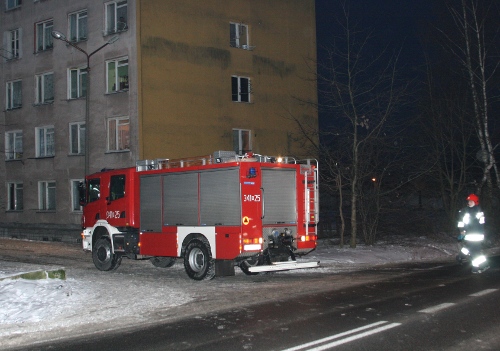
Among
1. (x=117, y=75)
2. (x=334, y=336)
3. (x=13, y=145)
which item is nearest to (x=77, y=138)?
(x=117, y=75)

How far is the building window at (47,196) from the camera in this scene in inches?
1302

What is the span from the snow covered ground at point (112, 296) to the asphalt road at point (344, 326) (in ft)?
2.31

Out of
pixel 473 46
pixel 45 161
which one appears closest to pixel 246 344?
pixel 473 46

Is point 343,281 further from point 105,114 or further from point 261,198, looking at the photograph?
point 105,114

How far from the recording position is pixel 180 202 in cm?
1515

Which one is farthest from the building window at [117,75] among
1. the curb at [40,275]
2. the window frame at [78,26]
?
the curb at [40,275]

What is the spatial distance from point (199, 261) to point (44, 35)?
75.4ft

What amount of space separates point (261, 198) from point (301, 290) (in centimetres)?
251

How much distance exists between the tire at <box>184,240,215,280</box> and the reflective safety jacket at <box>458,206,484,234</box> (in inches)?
239

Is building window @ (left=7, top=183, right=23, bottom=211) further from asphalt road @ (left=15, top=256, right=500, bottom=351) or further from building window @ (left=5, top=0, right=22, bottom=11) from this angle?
asphalt road @ (left=15, top=256, right=500, bottom=351)

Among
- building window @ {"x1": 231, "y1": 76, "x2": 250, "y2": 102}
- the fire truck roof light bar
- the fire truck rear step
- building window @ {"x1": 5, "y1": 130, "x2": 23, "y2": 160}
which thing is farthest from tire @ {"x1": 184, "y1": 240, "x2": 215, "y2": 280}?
building window @ {"x1": 5, "y1": 130, "x2": 23, "y2": 160}

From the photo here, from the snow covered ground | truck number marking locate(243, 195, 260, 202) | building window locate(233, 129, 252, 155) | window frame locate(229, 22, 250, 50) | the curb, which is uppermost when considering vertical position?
window frame locate(229, 22, 250, 50)

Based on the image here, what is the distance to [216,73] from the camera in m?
31.4

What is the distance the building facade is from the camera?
95.3 ft
